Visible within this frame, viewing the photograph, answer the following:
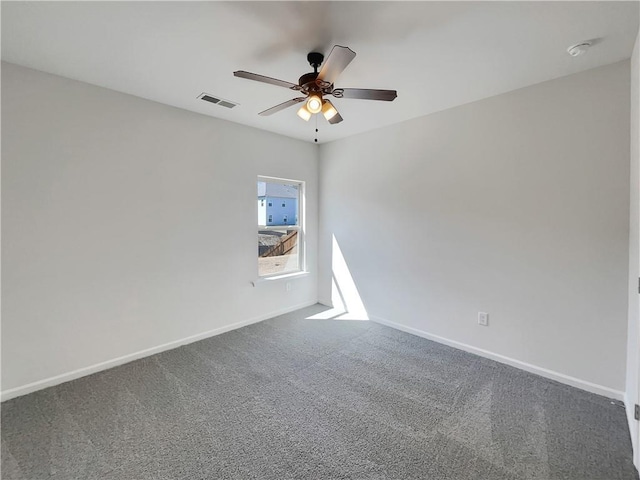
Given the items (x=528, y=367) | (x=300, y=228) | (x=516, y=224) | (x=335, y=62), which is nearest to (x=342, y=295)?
(x=300, y=228)

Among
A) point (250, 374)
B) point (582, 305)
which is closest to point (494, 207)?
point (582, 305)

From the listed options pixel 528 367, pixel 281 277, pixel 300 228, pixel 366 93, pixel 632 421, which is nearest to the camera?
pixel 632 421

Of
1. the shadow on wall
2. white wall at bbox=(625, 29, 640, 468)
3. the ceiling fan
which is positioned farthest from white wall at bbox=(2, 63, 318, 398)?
white wall at bbox=(625, 29, 640, 468)

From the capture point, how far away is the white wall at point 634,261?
5.98 feet

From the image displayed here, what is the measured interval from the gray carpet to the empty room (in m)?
0.02

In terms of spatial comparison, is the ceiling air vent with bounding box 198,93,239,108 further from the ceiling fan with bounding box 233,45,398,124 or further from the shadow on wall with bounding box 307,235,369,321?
the shadow on wall with bounding box 307,235,369,321

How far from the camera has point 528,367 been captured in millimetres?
2629

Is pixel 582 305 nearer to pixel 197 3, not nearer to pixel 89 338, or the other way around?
pixel 197 3

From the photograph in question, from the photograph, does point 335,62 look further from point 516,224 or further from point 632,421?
point 632,421

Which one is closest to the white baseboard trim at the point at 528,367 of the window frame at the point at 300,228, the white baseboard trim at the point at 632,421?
the white baseboard trim at the point at 632,421

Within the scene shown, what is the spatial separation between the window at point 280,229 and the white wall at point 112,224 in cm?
27

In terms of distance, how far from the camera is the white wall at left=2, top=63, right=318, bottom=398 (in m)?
2.24

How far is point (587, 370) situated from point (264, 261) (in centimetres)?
356

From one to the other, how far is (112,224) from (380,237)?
2972 millimetres
